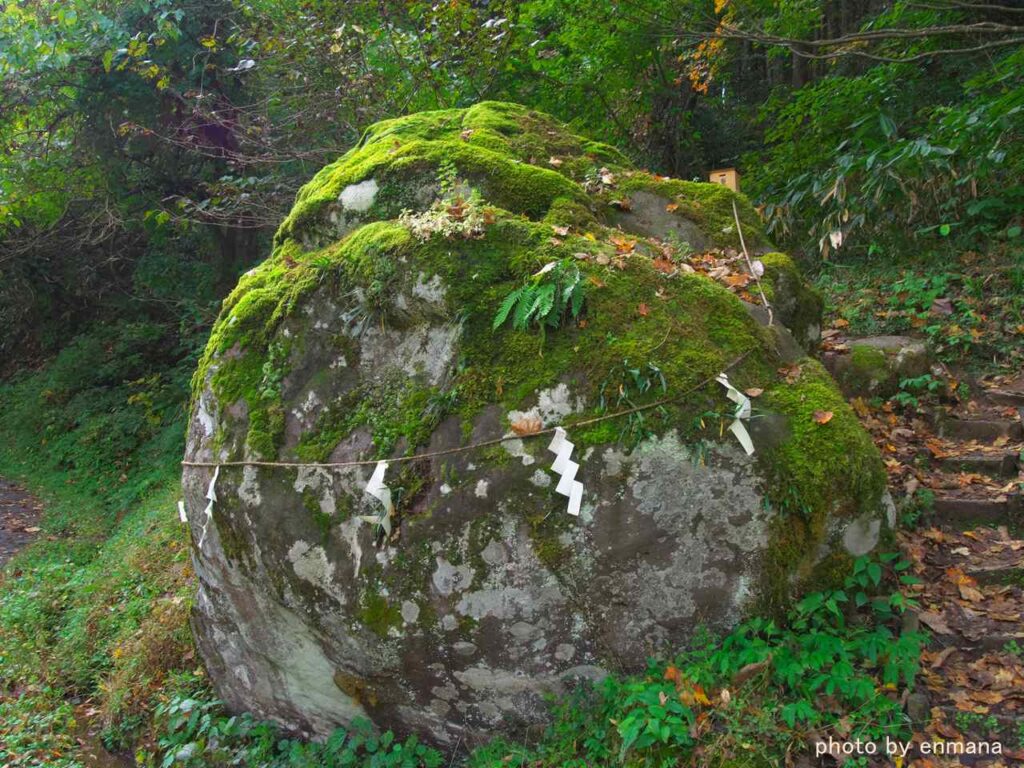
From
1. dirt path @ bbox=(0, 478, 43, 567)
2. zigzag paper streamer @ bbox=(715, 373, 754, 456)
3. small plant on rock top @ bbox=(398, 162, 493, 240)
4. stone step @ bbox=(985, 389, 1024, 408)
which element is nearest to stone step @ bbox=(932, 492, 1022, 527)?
stone step @ bbox=(985, 389, 1024, 408)

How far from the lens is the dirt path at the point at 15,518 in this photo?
8977 mm

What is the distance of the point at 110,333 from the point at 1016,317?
1459cm

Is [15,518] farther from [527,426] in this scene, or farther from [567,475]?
[567,475]

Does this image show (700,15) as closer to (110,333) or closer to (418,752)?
(418,752)

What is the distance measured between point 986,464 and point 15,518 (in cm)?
1170

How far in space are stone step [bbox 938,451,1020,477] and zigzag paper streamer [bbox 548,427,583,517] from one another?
2806mm

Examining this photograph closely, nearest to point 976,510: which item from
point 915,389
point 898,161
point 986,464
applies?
point 986,464

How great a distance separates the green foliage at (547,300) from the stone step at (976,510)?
8.39 feet

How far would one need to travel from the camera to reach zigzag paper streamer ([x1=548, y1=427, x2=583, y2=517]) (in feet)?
10.6

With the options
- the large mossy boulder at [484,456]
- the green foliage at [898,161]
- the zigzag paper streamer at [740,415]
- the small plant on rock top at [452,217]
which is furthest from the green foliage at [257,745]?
the green foliage at [898,161]

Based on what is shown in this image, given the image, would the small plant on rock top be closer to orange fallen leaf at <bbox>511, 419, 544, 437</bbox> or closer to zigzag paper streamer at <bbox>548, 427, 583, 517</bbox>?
orange fallen leaf at <bbox>511, 419, 544, 437</bbox>

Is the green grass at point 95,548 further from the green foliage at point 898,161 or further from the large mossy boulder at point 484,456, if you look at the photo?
the green foliage at point 898,161

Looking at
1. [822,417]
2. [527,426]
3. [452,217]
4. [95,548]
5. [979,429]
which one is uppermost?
[452,217]

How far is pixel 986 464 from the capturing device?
4402mm
